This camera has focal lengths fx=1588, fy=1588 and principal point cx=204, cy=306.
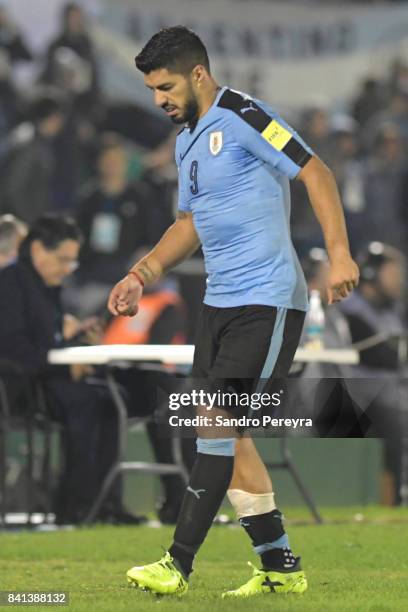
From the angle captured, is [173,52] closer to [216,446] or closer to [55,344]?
[216,446]

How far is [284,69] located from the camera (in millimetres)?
16703

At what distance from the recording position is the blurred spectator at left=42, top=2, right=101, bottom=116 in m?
14.1

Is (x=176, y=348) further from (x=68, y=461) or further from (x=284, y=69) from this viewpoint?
(x=284, y=69)

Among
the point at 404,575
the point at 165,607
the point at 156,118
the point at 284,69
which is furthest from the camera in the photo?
the point at 284,69

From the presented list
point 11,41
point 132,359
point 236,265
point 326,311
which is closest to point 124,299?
point 236,265

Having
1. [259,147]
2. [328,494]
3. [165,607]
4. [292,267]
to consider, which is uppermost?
[259,147]

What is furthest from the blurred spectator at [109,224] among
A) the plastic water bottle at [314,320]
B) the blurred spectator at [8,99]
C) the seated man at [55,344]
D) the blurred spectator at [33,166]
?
the seated man at [55,344]

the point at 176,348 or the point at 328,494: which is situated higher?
the point at 176,348

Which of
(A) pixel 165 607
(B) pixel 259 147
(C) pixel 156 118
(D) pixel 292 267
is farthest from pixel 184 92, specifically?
(C) pixel 156 118

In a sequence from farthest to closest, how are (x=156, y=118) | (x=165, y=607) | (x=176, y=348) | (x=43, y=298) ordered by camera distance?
(x=156, y=118)
(x=43, y=298)
(x=176, y=348)
(x=165, y=607)

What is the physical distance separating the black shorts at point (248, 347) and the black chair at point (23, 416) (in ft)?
11.8

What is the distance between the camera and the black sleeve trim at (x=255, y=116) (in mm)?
5188

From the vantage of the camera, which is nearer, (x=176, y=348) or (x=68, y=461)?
(x=176, y=348)

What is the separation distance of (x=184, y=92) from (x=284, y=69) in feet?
38.1
